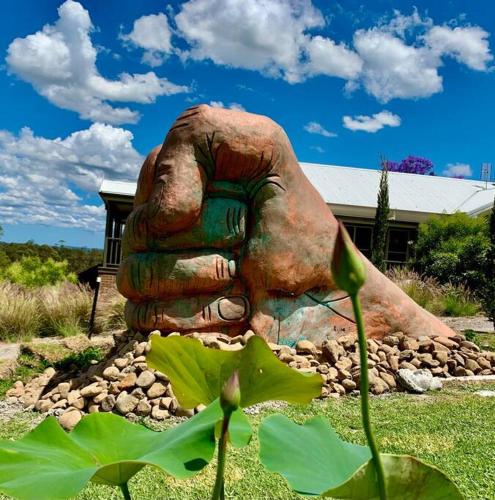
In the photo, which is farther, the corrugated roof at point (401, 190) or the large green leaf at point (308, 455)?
the corrugated roof at point (401, 190)

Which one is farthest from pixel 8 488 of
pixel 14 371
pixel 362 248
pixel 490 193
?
pixel 490 193

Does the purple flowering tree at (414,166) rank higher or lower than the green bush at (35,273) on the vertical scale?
higher

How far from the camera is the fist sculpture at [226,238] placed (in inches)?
220

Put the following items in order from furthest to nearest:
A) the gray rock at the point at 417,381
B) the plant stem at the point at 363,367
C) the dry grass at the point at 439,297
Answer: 1. the dry grass at the point at 439,297
2. the gray rock at the point at 417,381
3. the plant stem at the point at 363,367

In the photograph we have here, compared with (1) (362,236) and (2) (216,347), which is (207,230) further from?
(1) (362,236)

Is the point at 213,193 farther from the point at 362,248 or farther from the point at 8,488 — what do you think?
the point at 362,248

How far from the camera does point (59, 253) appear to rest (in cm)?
2506

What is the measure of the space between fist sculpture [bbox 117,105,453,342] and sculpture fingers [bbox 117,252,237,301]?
0.03 ft

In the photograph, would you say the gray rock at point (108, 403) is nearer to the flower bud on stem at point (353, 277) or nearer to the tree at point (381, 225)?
the flower bud on stem at point (353, 277)

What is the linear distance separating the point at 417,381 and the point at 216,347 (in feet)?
6.60

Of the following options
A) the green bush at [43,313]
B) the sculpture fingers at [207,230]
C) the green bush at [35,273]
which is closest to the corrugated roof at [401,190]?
the green bush at [35,273]

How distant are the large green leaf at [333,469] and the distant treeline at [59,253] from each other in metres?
24.2

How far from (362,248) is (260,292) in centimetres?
1525

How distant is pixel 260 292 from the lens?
19.5 feet
